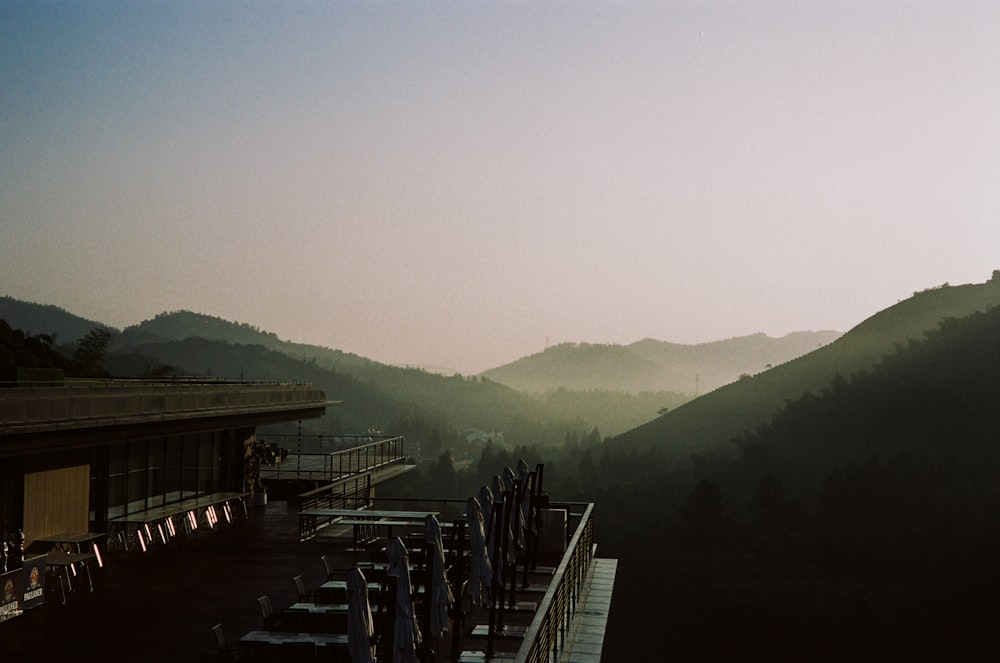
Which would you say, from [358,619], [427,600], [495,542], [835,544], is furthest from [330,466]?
[835,544]

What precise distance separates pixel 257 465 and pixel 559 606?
2013cm

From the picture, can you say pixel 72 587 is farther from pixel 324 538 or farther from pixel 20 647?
pixel 324 538

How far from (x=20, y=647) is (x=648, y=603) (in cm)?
12441

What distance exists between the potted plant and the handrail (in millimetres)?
12419

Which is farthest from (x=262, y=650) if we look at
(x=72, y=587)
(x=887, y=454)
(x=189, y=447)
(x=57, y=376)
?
(x=887, y=454)

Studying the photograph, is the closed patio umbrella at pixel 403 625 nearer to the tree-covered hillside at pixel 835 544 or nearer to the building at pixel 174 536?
the building at pixel 174 536

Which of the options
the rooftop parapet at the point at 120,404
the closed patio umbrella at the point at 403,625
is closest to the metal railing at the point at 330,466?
the rooftop parapet at the point at 120,404

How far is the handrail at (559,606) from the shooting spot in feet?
37.4

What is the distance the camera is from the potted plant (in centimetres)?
3331

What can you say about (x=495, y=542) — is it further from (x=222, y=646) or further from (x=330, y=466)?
(x=330, y=466)

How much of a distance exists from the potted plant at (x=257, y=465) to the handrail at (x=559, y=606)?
12.4 meters

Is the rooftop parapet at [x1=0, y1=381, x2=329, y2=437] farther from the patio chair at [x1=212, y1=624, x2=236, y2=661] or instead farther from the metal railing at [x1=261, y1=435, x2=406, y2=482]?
the patio chair at [x1=212, y1=624, x2=236, y2=661]

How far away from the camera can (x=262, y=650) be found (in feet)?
48.4

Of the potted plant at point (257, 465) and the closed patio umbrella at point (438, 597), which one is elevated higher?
the potted plant at point (257, 465)
